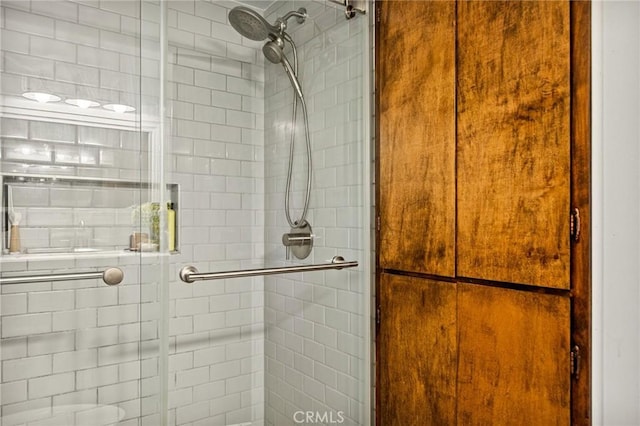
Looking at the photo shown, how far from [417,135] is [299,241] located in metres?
0.55

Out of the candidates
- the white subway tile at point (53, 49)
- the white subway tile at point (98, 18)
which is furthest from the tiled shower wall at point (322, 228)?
the white subway tile at point (53, 49)

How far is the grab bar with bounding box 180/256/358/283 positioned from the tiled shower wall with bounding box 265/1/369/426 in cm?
2

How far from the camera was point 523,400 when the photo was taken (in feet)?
3.86

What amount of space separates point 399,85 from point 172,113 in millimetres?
793

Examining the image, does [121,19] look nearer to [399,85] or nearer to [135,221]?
[135,221]

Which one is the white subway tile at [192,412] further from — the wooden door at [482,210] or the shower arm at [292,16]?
the shower arm at [292,16]

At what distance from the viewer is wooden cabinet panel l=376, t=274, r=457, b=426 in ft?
4.51

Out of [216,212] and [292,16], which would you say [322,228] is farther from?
[292,16]

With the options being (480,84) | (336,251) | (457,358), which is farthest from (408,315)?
(480,84)

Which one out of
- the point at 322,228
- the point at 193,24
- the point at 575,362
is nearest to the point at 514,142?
the point at 575,362

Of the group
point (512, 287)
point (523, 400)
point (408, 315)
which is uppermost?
point (512, 287)

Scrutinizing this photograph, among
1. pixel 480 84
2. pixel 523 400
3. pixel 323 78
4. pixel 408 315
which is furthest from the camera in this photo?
pixel 323 78

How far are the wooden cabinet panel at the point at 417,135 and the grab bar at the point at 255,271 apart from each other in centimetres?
16

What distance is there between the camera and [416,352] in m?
1.48
